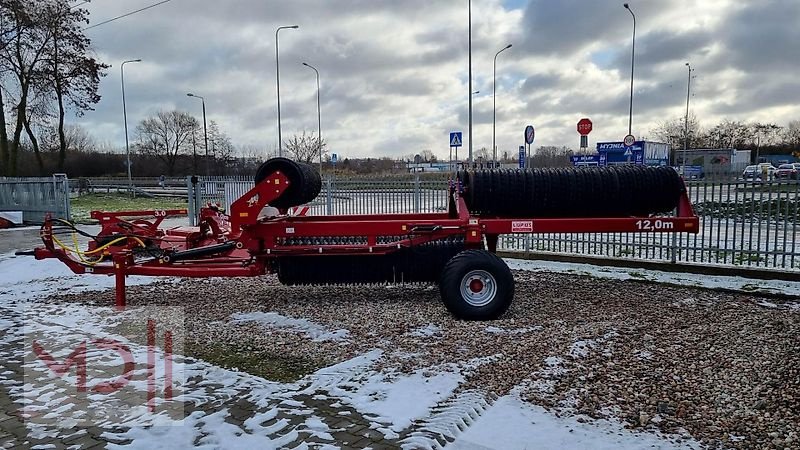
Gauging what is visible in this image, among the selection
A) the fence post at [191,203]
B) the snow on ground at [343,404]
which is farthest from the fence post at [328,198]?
the snow on ground at [343,404]

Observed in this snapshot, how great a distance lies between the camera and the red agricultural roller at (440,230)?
6531mm

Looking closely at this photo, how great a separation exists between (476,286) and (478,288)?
0.11 ft

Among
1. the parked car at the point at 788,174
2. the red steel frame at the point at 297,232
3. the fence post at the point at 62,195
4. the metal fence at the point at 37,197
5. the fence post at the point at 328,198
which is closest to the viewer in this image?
the red steel frame at the point at 297,232

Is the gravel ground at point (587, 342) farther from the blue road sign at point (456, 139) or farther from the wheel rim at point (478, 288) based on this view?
the blue road sign at point (456, 139)

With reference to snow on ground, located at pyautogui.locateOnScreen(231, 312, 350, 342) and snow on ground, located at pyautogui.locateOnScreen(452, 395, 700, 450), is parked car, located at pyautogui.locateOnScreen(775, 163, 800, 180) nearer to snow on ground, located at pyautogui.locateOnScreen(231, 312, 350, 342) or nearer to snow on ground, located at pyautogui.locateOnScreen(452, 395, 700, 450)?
snow on ground, located at pyautogui.locateOnScreen(452, 395, 700, 450)

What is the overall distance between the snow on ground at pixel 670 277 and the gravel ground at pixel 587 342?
0.39m

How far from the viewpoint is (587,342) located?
18.6ft

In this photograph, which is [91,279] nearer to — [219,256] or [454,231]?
[219,256]

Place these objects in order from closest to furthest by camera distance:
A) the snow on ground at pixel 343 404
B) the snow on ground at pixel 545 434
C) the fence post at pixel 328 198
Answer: the snow on ground at pixel 545 434
the snow on ground at pixel 343 404
the fence post at pixel 328 198

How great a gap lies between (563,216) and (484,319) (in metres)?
1.67

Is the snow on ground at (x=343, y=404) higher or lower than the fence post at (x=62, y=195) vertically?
lower

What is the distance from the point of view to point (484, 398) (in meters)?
4.41

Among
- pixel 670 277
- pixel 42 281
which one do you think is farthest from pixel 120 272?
pixel 670 277

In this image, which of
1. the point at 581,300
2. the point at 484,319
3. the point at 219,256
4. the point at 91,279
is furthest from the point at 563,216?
the point at 91,279
